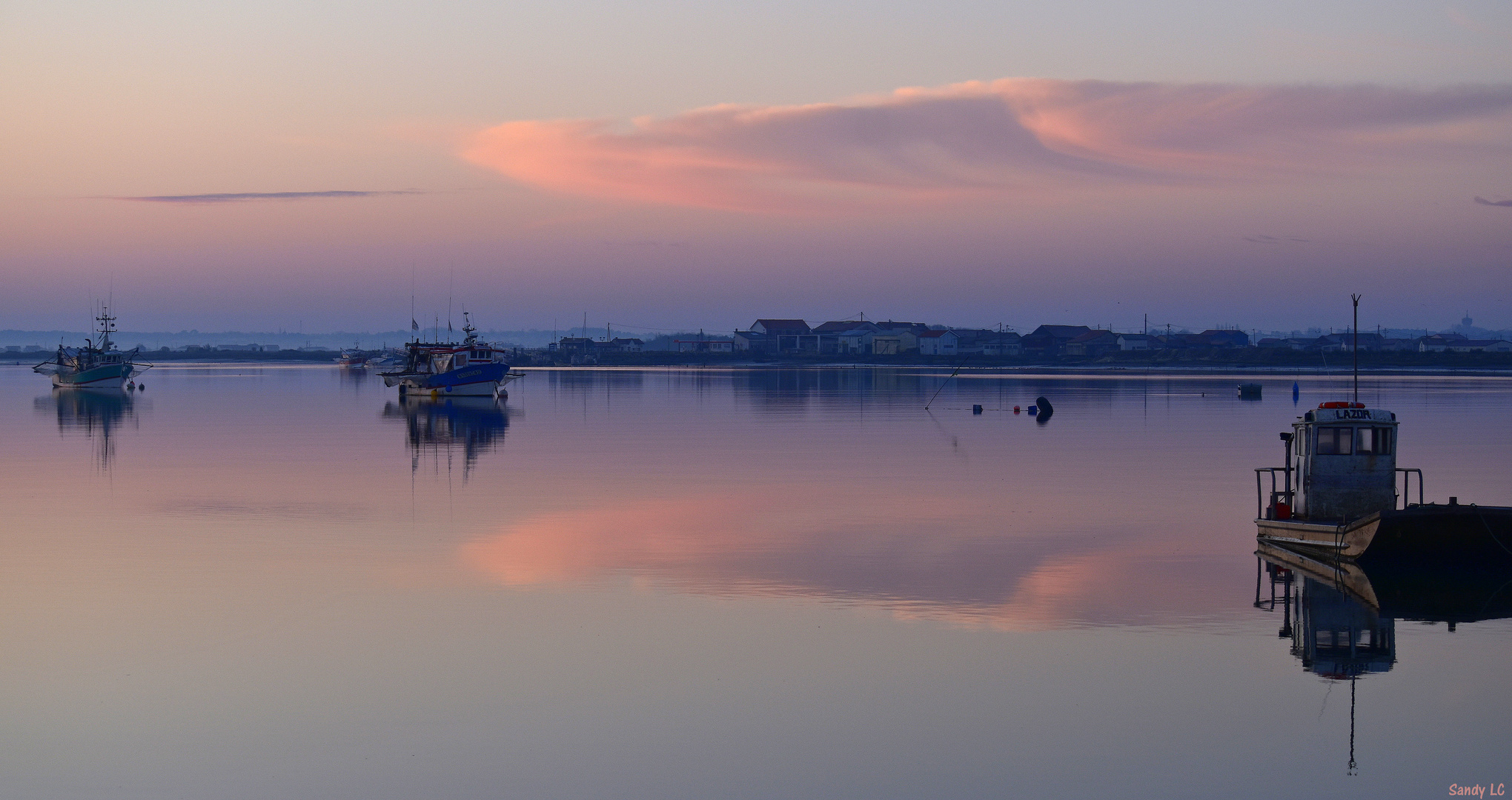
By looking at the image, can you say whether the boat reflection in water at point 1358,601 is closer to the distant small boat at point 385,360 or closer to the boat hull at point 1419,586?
the boat hull at point 1419,586

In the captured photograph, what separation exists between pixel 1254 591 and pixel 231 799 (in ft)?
41.9

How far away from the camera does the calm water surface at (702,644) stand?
1070 centimetres

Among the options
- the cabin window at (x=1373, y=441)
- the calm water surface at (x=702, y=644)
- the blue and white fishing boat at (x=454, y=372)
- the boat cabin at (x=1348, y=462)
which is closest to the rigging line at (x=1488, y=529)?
the calm water surface at (x=702, y=644)

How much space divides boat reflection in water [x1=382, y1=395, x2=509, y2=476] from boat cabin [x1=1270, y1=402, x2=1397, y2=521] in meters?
18.6

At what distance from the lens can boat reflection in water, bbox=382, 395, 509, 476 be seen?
38688 mm

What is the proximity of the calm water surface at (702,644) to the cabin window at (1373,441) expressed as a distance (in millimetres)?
2585

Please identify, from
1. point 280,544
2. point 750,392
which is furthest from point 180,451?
point 750,392

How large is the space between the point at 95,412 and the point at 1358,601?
55.9m

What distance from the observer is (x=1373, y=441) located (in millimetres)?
20266

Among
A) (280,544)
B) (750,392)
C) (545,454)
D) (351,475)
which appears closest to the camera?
(280,544)

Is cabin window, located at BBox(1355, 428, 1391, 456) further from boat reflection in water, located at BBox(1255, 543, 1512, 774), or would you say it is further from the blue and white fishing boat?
the blue and white fishing boat

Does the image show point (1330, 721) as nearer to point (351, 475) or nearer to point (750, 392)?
point (351, 475)

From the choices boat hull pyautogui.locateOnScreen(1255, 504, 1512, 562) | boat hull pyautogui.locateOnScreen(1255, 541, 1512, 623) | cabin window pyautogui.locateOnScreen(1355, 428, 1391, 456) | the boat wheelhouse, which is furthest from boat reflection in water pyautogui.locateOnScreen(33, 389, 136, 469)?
boat hull pyautogui.locateOnScreen(1255, 504, 1512, 562)

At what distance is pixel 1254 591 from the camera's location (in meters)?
17.8
